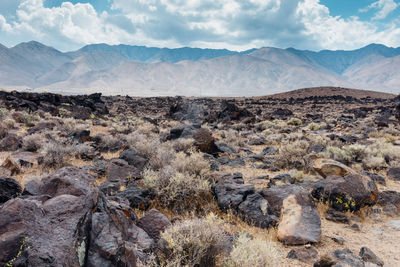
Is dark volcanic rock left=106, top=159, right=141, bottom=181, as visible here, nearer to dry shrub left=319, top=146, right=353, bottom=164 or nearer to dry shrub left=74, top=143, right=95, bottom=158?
dry shrub left=74, top=143, right=95, bottom=158

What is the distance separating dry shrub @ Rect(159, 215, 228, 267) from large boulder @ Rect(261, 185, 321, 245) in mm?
1709

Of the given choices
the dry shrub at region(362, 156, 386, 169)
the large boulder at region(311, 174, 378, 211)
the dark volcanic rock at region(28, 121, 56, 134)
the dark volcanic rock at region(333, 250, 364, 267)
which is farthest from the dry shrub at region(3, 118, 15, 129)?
the dry shrub at region(362, 156, 386, 169)

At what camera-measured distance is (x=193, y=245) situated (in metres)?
3.08

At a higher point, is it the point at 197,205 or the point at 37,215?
the point at 37,215

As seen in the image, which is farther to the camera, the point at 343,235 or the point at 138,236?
the point at 343,235

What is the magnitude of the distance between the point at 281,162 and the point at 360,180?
3289 mm

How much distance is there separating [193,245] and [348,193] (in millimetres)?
4273

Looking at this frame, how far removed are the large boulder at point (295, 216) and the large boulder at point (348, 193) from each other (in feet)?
3.28

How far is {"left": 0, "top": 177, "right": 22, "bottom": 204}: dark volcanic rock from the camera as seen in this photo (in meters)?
3.99

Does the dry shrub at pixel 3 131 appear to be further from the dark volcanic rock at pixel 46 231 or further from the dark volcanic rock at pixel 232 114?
the dark volcanic rock at pixel 232 114

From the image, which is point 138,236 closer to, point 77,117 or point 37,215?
point 37,215

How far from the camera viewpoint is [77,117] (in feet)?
71.7

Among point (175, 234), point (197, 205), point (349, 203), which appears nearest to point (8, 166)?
point (197, 205)

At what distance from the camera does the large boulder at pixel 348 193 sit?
218 inches
